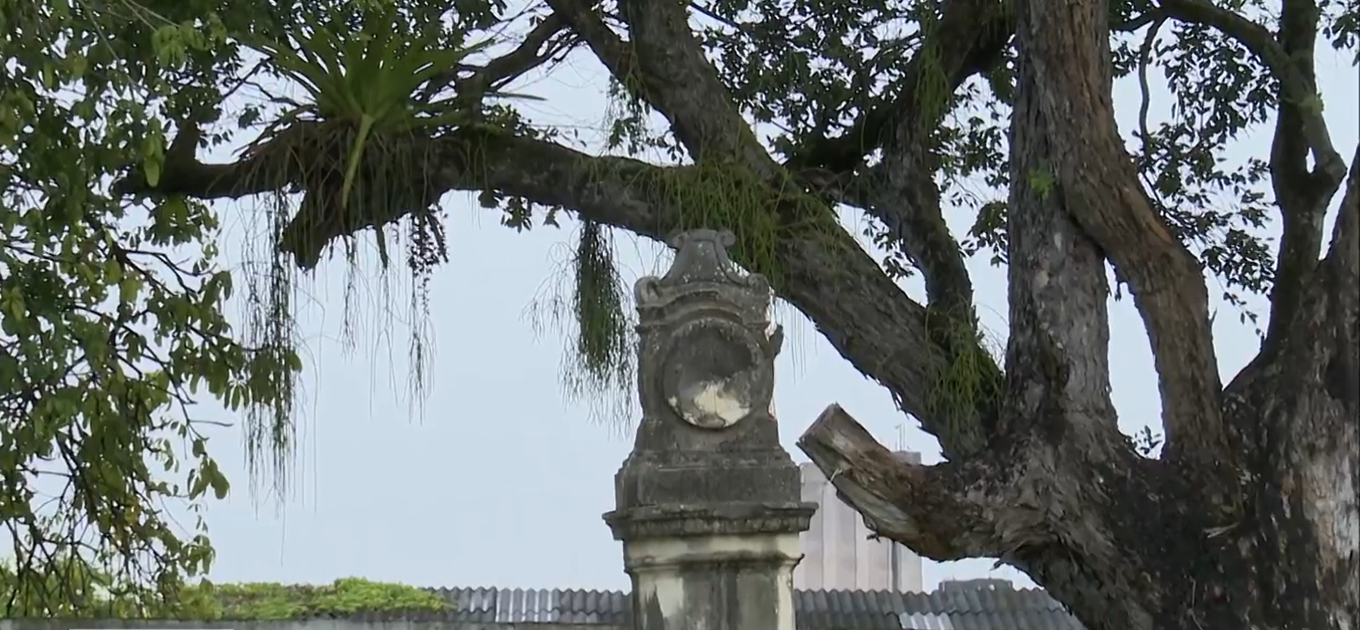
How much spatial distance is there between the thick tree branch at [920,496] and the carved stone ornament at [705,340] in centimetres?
42

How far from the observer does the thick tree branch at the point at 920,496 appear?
13.5ft

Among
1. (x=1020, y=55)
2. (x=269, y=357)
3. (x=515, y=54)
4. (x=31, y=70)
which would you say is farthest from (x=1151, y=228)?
(x=31, y=70)

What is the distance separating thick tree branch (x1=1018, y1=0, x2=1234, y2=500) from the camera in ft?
14.2

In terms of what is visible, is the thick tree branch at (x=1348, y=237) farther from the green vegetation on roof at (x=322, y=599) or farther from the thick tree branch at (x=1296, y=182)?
the green vegetation on roof at (x=322, y=599)

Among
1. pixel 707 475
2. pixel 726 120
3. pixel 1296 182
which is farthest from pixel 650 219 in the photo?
pixel 1296 182

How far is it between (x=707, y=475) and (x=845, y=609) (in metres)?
4.64

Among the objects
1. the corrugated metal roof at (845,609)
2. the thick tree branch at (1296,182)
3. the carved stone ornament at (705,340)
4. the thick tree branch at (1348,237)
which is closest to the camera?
the carved stone ornament at (705,340)

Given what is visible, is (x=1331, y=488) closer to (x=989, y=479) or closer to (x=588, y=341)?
(x=989, y=479)

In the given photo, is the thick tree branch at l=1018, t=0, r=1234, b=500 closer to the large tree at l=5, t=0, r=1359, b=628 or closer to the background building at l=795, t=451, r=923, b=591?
the large tree at l=5, t=0, r=1359, b=628

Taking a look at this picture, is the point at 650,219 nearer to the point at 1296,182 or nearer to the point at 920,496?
the point at 920,496

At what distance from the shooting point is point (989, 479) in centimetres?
430

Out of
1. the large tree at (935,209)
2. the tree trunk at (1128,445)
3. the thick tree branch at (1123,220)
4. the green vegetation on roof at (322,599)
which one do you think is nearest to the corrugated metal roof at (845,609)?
the green vegetation on roof at (322,599)

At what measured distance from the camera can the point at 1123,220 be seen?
445cm

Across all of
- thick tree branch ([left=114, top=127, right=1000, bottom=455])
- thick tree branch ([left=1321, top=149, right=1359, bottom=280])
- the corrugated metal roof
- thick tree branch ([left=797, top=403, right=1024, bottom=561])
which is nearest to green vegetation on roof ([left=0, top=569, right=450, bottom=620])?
the corrugated metal roof
